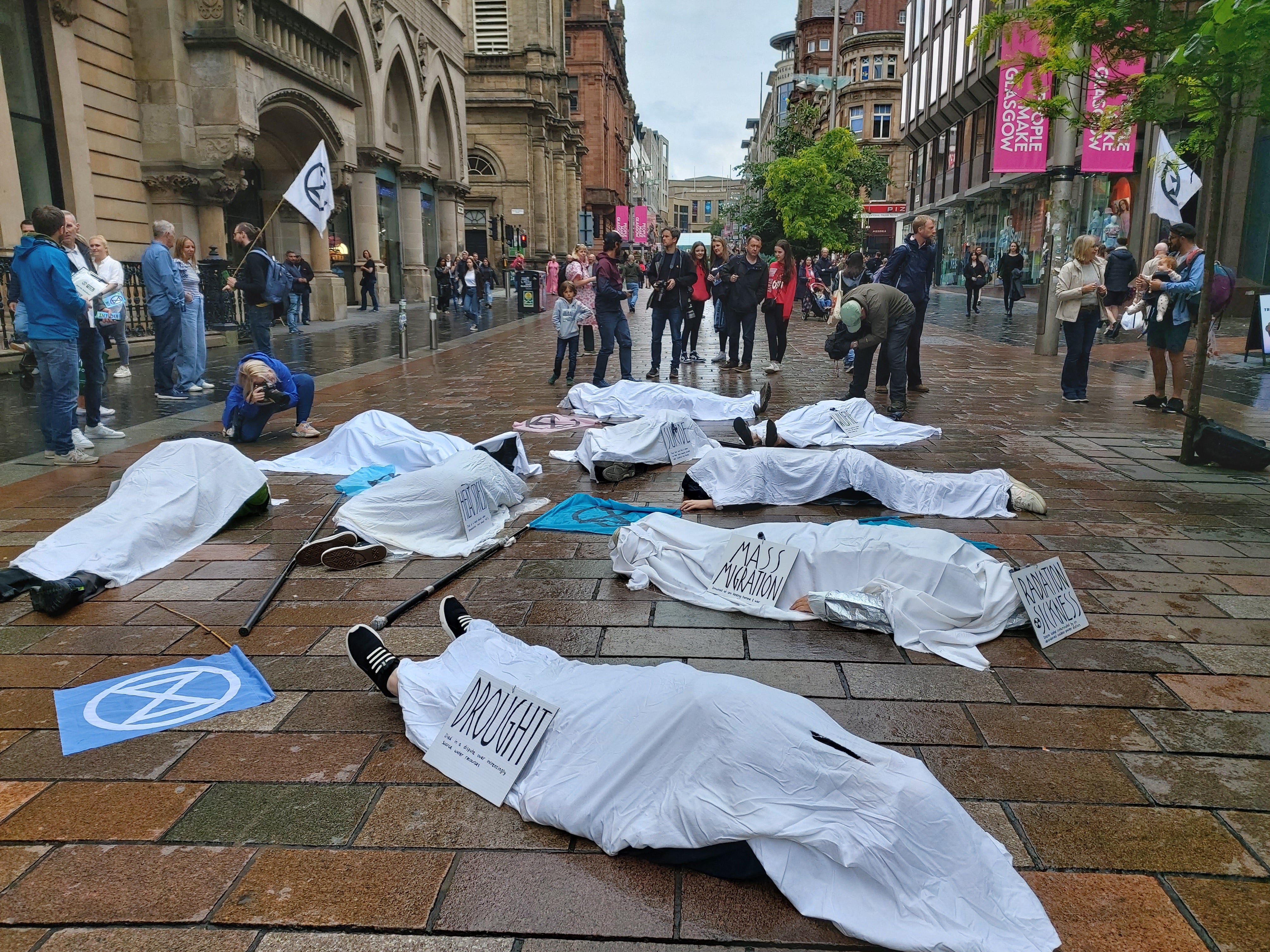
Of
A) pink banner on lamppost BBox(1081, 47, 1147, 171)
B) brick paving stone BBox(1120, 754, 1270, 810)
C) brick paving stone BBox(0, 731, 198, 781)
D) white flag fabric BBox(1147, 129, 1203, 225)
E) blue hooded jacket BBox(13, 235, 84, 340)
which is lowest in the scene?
brick paving stone BBox(0, 731, 198, 781)

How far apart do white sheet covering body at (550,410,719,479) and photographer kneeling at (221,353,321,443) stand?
106 inches

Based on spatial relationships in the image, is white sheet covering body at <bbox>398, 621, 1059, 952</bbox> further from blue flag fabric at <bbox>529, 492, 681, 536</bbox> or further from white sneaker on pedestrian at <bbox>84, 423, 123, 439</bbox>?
white sneaker on pedestrian at <bbox>84, 423, 123, 439</bbox>

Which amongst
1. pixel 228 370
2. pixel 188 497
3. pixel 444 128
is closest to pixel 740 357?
pixel 228 370

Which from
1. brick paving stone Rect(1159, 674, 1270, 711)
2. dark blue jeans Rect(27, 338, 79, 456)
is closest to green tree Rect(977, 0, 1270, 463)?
brick paving stone Rect(1159, 674, 1270, 711)

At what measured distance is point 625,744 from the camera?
2.47 metres

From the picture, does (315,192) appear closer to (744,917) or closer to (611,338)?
(611,338)

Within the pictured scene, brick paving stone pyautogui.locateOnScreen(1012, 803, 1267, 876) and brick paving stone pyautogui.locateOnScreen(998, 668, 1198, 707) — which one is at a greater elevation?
brick paving stone pyautogui.locateOnScreen(1012, 803, 1267, 876)

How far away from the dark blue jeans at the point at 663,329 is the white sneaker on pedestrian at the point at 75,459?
7.05 m

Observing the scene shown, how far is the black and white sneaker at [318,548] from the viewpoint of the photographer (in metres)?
4.94

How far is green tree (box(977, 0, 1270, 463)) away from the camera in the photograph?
5.46 m

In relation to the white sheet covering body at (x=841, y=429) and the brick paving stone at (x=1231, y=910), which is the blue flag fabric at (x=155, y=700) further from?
the white sheet covering body at (x=841, y=429)

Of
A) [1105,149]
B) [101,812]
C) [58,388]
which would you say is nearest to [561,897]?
[101,812]

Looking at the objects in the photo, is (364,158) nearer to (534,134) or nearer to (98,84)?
(98,84)

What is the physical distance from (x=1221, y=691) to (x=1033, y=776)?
43.7 inches
